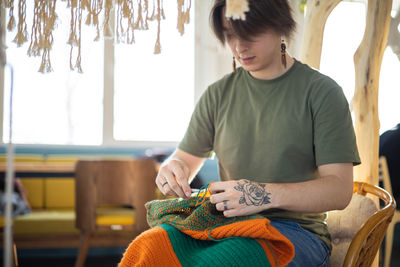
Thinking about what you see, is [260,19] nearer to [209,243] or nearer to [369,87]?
[209,243]

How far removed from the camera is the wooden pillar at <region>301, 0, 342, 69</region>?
5.26 feet

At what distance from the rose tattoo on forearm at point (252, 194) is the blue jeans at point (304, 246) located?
0.11 metres

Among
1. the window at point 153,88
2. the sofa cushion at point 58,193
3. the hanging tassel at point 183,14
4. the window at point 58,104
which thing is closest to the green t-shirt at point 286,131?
the hanging tassel at point 183,14

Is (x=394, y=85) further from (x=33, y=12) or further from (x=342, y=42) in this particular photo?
(x=33, y=12)

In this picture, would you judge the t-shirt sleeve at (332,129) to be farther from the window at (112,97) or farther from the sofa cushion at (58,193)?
the window at (112,97)

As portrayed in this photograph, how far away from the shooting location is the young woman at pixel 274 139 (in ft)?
3.31

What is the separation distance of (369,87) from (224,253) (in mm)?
945

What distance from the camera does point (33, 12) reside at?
1.01 meters

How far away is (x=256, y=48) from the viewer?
114 centimetres

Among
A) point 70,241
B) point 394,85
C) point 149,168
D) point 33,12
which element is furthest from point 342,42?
point 33,12

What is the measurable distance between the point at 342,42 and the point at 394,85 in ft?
4.32

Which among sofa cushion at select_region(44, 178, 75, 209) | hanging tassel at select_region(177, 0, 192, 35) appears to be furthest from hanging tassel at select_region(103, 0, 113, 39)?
sofa cushion at select_region(44, 178, 75, 209)

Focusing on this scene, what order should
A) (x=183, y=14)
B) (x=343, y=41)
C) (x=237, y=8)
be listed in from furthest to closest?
(x=343, y=41), (x=183, y=14), (x=237, y=8)

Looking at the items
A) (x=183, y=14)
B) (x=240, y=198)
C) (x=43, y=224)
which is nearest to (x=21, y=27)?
(x=183, y=14)
